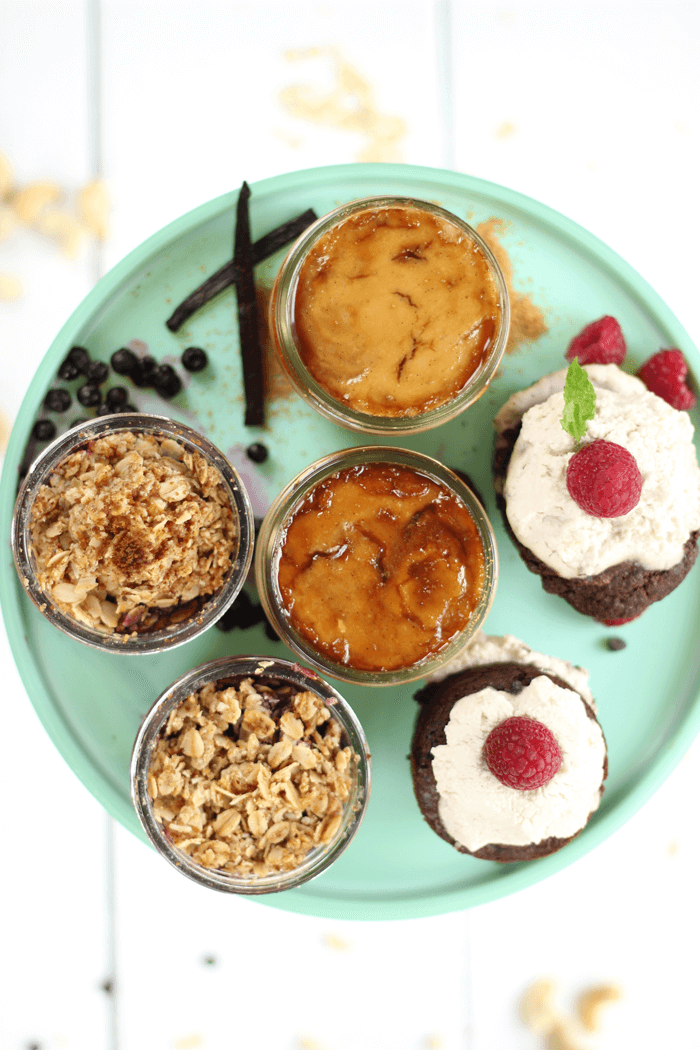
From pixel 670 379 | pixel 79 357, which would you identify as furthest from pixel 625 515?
pixel 79 357

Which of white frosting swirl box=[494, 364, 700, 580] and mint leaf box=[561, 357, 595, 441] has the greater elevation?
mint leaf box=[561, 357, 595, 441]

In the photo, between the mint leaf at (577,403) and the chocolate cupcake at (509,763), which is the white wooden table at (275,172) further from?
the mint leaf at (577,403)

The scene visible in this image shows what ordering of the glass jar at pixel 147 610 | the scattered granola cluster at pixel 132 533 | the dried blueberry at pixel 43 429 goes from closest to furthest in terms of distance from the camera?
1. the scattered granola cluster at pixel 132 533
2. the glass jar at pixel 147 610
3. the dried blueberry at pixel 43 429

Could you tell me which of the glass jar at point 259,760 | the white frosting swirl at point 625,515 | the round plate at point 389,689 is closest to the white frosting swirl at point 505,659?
the round plate at point 389,689

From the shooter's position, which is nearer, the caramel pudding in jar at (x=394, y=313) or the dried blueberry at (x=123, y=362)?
the caramel pudding in jar at (x=394, y=313)

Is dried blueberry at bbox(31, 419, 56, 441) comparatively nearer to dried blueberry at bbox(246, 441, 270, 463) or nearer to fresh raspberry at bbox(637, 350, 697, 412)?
dried blueberry at bbox(246, 441, 270, 463)

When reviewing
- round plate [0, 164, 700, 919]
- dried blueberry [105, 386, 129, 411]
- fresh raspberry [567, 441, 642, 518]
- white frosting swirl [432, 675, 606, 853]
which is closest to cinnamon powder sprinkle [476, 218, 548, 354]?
round plate [0, 164, 700, 919]

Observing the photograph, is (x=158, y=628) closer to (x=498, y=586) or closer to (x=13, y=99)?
(x=498, y=586)
